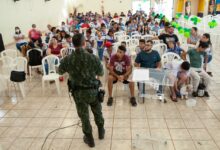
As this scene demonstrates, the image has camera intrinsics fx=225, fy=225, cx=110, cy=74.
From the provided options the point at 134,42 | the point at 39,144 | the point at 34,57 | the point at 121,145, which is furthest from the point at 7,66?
the point at 134,42

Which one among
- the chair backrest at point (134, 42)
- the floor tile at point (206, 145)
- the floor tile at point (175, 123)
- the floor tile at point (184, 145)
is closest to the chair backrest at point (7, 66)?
the chair backrest at point (134, 42)

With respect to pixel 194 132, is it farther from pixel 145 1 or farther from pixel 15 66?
pixel 145 1

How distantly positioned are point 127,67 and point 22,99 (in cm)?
218

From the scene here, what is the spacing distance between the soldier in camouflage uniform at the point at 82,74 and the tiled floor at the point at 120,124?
22.1 inches

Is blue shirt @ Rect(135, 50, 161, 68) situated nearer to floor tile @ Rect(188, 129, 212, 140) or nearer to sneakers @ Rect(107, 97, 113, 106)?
sneakers @ Rect(107, 97, 113, 106)

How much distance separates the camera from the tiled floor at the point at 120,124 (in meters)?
2.96

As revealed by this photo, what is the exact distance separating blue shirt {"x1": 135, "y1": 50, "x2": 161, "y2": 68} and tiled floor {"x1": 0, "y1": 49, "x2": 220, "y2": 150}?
2.19ft

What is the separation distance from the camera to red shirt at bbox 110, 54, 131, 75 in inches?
159

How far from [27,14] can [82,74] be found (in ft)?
32.1

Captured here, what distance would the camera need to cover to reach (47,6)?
1360 cm

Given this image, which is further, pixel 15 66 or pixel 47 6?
pixel 47 6

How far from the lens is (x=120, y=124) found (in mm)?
3412

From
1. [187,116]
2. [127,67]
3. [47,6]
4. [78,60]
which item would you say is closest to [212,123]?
[187,116]

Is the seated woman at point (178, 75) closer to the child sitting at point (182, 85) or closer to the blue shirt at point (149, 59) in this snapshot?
the child sitting at point (182, 85)
